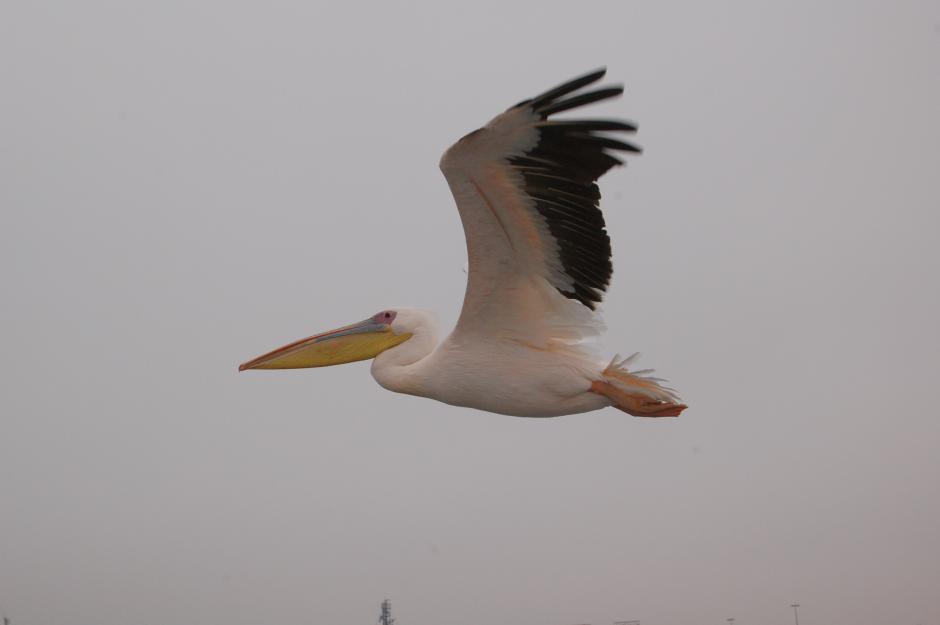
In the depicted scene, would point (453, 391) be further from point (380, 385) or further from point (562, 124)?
point (562, 124)

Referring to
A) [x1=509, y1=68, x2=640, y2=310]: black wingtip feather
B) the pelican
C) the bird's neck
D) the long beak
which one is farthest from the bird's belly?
the long beak

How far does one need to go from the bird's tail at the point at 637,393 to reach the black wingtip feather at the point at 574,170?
0.89 metres

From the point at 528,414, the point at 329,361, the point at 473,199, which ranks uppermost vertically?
the point at 473,199

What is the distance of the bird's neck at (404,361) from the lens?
10219 mm

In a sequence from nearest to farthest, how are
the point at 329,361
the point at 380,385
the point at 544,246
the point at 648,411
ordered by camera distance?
the point at 544,246 → the point at 648,411 → the point at 380,385 → the point at 329,361

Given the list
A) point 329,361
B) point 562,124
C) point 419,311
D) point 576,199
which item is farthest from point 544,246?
point 329,361

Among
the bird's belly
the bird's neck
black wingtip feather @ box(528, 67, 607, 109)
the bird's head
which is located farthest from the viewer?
the bird's head

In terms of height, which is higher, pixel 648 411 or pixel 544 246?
pixel 544 246

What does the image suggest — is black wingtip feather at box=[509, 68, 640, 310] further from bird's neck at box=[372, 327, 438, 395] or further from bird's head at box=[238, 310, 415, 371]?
bird's head at box=[238, 310, 415, 371]

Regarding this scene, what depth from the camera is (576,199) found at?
8875mm

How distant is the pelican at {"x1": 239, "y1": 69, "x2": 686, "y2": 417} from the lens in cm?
850

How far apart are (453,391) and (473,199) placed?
Result: 184 centimetres

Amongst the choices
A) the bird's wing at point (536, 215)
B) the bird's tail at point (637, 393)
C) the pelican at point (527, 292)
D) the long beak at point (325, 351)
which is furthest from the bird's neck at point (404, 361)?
the bird's tail at point (637, 393)

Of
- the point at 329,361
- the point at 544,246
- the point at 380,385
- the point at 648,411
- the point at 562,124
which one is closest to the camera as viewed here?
the point at 562,124
